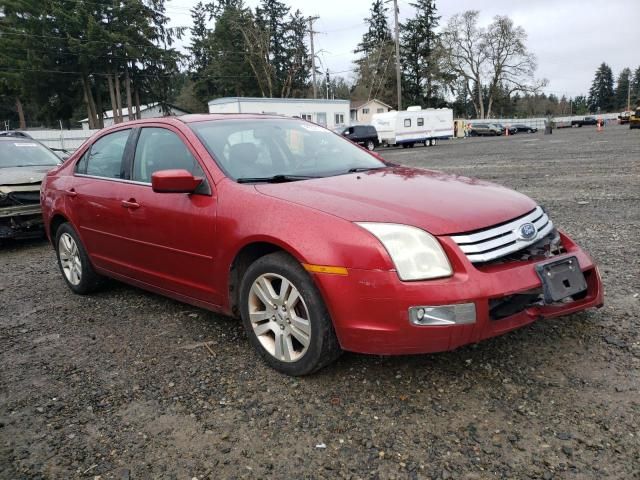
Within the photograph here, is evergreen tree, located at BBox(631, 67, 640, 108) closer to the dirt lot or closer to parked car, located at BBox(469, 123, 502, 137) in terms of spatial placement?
parked car, located at BBox(469, 123, 502, 137)

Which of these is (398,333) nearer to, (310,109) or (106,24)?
(310,109)

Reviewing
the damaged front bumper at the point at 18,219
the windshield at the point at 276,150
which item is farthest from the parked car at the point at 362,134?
the windshield at the point at 276,150

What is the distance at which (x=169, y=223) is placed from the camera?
354 centimetres

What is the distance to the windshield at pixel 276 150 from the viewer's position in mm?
3492

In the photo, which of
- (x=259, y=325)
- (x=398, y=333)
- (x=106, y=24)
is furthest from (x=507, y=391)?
(x=106, y=24)

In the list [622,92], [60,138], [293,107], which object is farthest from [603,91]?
[60,138]

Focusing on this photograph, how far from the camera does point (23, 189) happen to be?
22.7 ft

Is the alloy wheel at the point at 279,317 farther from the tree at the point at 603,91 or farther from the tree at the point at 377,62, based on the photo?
the tree at the point at 603,91

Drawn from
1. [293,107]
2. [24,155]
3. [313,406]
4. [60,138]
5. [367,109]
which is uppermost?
[367,109]

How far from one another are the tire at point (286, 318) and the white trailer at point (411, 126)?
35.4 meters

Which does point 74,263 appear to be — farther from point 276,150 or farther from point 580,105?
point 580,105

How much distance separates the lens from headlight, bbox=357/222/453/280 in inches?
99.7

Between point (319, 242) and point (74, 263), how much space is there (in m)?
3.16

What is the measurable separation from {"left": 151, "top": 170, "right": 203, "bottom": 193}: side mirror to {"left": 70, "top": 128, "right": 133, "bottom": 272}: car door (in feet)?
2.87
